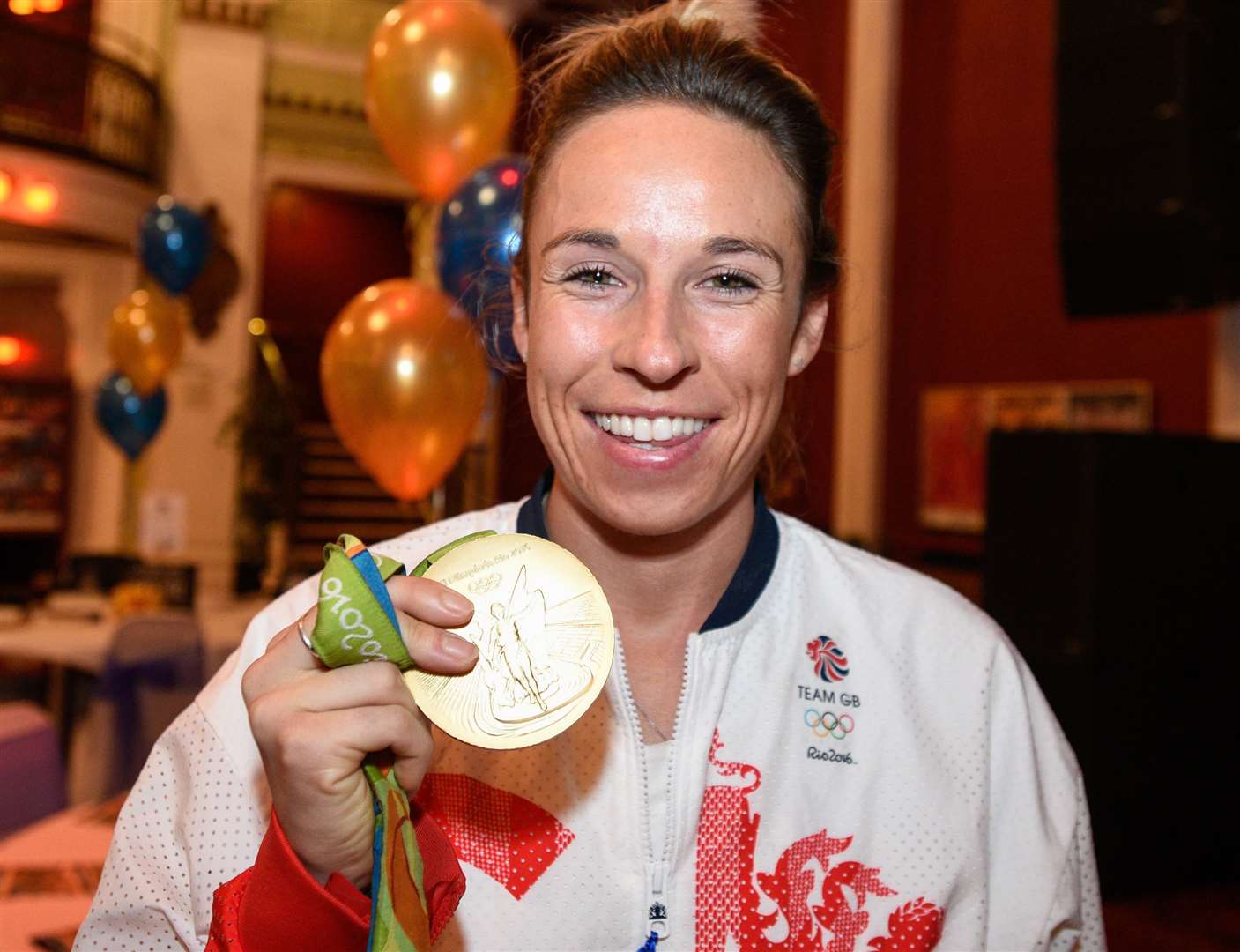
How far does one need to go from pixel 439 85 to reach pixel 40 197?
18.3 feet

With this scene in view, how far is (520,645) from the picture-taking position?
857 mm

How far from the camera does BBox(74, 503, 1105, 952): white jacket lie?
1102 millimetres

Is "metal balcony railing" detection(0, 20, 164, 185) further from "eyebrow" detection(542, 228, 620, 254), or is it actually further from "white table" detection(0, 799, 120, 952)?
"eyebrow" detection(542, 228, 620, 254)

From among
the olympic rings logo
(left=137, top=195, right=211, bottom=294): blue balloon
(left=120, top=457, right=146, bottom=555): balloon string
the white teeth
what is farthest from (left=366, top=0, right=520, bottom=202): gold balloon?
(left=120, top=457, right=146, bottom=555): balloon string

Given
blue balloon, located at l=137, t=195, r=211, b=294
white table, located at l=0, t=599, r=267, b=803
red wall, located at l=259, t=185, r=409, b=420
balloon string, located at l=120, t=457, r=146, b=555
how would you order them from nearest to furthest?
white table, located at l=0, t=599, r=267, b=803
blue balloon, located at l=137, t=195, r=211, b=294
balloon string, located at l=120, t=457, r=146, b=555
red wall, located at l=259, t=185, r=409, b=420

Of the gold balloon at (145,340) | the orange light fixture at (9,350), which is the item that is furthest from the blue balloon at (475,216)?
the orange light fixture at (9,350)

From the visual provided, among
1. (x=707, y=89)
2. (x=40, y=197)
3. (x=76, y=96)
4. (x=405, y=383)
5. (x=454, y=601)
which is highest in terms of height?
(x=76, y=96)

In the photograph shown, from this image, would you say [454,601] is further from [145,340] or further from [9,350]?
[9,350]

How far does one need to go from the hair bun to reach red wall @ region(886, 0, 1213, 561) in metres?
3.92

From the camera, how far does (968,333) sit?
594cm

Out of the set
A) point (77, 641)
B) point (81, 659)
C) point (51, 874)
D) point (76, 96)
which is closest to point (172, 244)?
point (77, 641)

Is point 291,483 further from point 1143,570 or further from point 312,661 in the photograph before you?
point 312,661

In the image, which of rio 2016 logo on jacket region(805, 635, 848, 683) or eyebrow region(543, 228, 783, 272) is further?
rio 2016 logo on jacket region(805, 635, 848, 683)

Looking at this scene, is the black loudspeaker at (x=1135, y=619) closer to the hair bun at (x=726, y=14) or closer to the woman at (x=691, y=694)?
the woman at (x=691, y=694)
